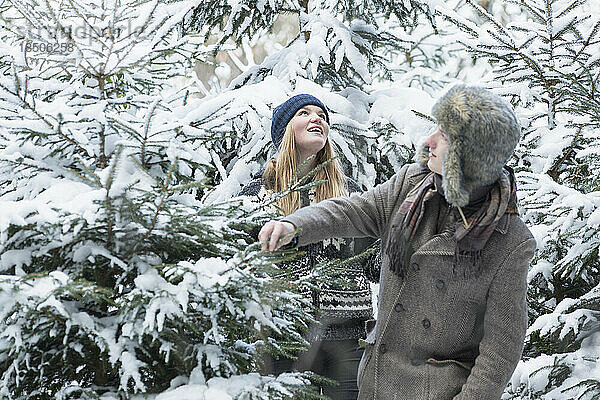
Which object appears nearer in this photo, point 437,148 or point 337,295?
point 437,148

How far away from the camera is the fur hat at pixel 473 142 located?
189 centimetres

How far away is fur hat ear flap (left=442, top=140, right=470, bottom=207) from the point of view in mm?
1888

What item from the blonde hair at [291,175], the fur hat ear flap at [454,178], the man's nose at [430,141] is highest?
the man's nose at [430,141]

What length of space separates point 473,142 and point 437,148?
0.15m

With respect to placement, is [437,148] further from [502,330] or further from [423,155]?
[502,330]

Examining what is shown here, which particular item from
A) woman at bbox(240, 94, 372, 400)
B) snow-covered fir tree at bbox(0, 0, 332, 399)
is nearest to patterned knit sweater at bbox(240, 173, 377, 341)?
woman at bbox(240, 94, 372, 400)

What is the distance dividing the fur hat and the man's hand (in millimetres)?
511

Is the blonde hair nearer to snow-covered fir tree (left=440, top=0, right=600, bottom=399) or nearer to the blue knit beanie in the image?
the blue knit beanie

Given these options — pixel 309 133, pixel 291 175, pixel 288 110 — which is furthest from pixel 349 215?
pixel 288 110

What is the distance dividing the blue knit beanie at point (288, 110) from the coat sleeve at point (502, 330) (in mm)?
1468

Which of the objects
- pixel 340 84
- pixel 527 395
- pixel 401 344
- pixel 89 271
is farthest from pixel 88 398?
pixel 340 84

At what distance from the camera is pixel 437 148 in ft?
6.63

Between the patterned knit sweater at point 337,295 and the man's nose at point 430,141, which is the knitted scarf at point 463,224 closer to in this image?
the man's nose at point 430,141

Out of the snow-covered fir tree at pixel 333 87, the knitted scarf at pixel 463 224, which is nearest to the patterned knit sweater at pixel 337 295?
the knitted scarf at pixel 463 224
